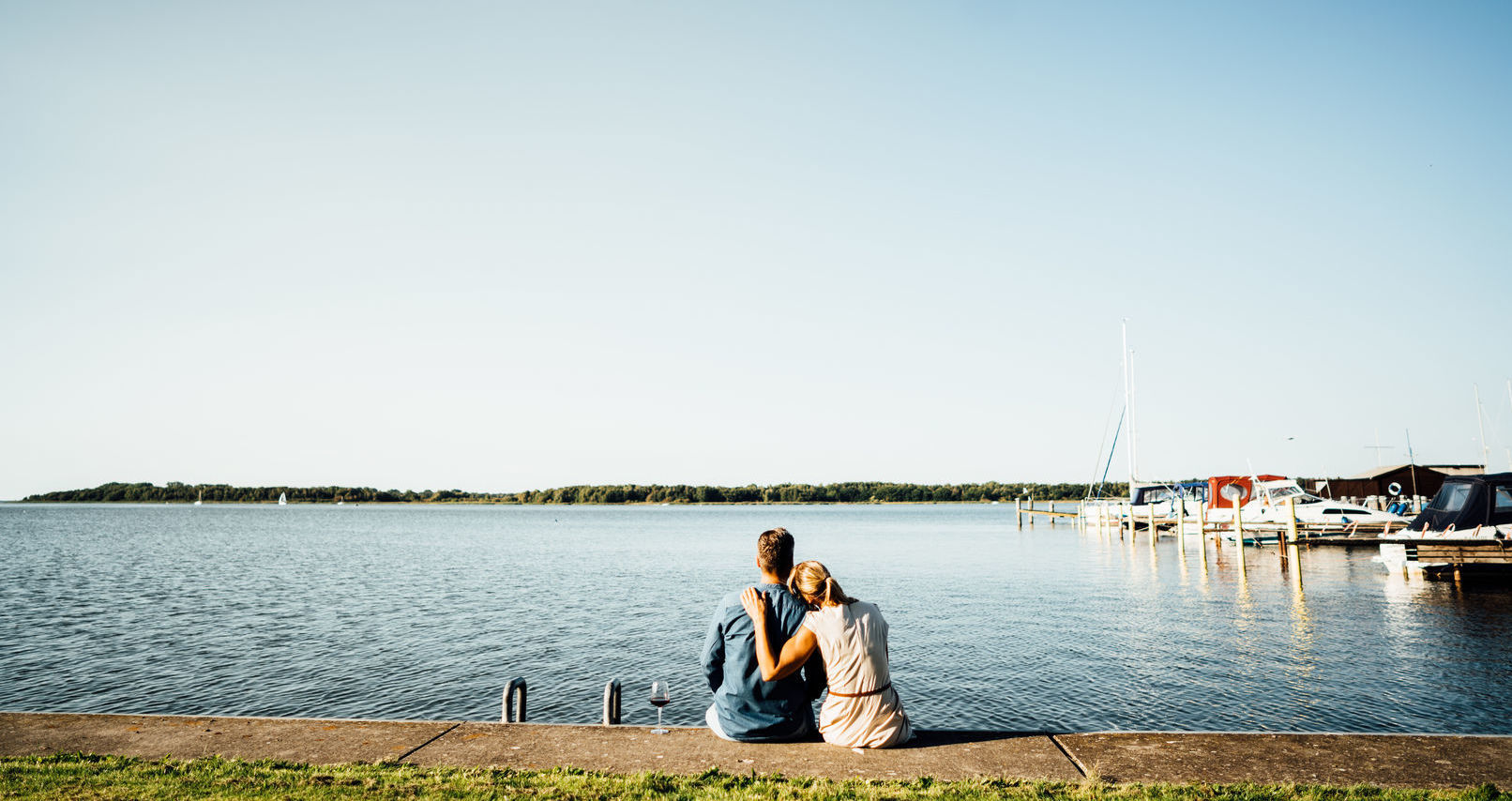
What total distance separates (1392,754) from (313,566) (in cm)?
4898

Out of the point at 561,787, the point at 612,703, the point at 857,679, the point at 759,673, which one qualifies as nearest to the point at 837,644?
the point at 857,679

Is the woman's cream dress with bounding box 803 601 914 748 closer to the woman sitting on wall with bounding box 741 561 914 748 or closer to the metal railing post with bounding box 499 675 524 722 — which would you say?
the woman sitting on wall with bounding box 741 561 914 748

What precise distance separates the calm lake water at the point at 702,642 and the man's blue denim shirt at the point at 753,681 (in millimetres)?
6730

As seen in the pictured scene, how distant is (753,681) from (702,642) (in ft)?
52.5

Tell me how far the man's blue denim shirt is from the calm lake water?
673 cm

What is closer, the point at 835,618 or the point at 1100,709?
the point at 835,618

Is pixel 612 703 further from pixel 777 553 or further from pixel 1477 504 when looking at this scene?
pixel 1477 504

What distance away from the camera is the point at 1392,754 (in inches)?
294

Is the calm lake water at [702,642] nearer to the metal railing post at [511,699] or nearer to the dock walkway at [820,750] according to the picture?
the metal railing post at [511,699]

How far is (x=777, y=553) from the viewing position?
23.1 ft

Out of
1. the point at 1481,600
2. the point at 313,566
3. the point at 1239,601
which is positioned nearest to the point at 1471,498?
the point at 1481,600

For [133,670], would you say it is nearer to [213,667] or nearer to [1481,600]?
[213,667]

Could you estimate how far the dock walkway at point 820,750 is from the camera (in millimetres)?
7039

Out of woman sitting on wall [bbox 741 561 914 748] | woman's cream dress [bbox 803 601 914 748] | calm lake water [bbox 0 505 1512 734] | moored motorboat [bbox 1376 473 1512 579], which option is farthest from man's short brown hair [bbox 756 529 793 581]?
moored motorboat [bbox 1376 473 1512 579]
